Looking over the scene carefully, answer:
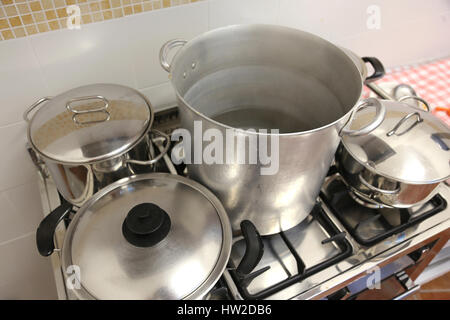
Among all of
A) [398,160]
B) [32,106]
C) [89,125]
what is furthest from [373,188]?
[32,106]

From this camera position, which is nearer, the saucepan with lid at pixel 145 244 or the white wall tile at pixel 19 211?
the saucepan with lid at pixel 145 244

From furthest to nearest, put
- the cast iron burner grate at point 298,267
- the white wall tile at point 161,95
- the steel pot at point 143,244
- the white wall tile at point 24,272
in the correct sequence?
the white wall tile at point 24,272
the white wall tile at point 161,95
the cast iron burner grate at point 298,267
the steel pot at point 143,244

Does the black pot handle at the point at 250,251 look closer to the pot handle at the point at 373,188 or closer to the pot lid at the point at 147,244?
the pot lid at the point at 147,244

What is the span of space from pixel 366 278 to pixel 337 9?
68 cm

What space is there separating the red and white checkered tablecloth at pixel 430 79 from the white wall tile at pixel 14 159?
1004mm

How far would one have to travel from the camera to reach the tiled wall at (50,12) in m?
0.61

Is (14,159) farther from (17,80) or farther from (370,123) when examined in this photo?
(370,123)

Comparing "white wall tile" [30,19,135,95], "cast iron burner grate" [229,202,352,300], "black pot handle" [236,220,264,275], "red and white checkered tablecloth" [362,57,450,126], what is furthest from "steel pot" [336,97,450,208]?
"white wall tile" [30,19,135,95]

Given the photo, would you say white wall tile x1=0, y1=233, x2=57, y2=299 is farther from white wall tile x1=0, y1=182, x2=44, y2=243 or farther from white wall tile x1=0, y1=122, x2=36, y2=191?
white wall tile x1=0, y1=122, x2=36, y2=191

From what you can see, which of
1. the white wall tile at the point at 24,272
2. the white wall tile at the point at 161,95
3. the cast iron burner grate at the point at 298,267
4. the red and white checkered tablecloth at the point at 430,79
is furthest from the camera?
the red and white checkered tablecloth at the point at 430,79

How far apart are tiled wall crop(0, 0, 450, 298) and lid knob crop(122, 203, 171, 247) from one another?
0.34 metres

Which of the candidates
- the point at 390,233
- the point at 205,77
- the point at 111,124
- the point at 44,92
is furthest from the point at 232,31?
the point at 390,233

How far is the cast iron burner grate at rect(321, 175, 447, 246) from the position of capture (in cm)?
73

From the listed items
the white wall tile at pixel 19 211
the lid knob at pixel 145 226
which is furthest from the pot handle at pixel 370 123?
the white wall tile at pixel 19 211
